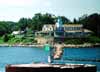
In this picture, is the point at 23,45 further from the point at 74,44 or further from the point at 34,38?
the point at 74,44

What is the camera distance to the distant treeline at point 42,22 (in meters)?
72.2

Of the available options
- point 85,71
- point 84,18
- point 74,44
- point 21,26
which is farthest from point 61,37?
point 85,71

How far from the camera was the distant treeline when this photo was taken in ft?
237

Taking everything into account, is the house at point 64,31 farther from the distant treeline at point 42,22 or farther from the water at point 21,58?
the water at point 21,58

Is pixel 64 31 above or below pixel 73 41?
above

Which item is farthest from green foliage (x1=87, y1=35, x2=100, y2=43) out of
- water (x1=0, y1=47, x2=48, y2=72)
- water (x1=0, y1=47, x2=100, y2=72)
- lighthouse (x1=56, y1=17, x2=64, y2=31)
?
water (x1=0, y1=47, x2=48, y2=72)

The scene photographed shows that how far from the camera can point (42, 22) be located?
77.5 meters

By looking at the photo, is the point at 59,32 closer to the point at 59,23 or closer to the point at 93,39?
the point at 59,23

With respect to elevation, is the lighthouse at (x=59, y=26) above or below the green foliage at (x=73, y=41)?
above

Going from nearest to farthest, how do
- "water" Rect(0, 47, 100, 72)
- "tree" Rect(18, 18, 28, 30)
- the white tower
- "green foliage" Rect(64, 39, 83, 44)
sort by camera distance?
1. "water" Rect(0, 47, 100, 72)
2. "green foliage" Rect(64, 39, 83, 44)
3. the white tower
4. "tree" Rect(18, 18, 28, 30)

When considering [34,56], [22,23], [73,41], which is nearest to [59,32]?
[73,41]

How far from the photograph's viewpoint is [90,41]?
7031 centimetres

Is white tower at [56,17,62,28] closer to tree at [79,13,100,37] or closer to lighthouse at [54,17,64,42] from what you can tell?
lighthouse at [54,17,64,42]

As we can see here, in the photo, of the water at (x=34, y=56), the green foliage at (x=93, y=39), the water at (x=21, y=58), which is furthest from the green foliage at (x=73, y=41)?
the water at (x=21, y=58)
